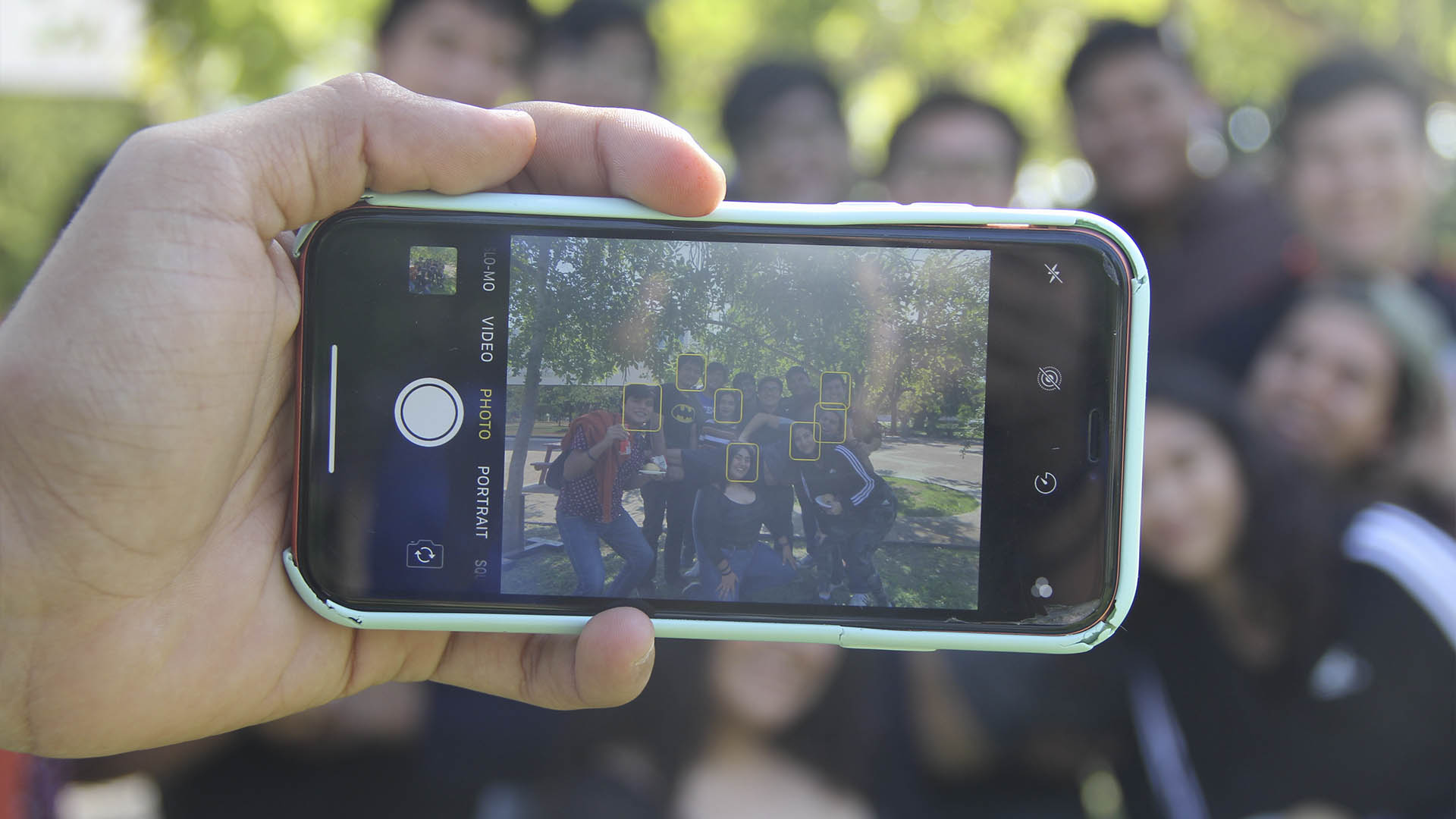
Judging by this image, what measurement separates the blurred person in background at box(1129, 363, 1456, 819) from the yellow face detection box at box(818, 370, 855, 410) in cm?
174

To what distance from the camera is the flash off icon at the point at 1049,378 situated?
153 cm

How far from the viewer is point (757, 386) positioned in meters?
1.54

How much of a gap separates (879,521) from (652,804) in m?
1.56

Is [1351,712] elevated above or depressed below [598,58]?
below

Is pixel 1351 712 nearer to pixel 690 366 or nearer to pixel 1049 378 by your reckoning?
pixel 1049 378

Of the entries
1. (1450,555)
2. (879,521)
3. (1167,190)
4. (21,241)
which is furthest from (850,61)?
(21,241)

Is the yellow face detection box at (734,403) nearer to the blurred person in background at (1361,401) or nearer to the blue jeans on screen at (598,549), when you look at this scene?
the blue jeans on screen at (598,549)

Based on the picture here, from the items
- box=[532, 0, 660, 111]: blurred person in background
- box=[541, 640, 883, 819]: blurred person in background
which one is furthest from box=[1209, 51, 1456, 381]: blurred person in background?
box=[532, 0, 660, 111]: blurred person in background

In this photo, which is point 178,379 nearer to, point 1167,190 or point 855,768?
point 855,768

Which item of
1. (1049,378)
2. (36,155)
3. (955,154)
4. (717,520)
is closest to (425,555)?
(717,520)

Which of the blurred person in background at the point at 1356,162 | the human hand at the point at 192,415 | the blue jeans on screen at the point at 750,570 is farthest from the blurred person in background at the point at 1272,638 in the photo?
the human hand at the point at 192,415

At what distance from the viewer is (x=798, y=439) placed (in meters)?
1.54

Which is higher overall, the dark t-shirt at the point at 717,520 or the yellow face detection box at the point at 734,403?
the yellow face detection box at the point at 734,403

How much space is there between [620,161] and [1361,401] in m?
3.16
